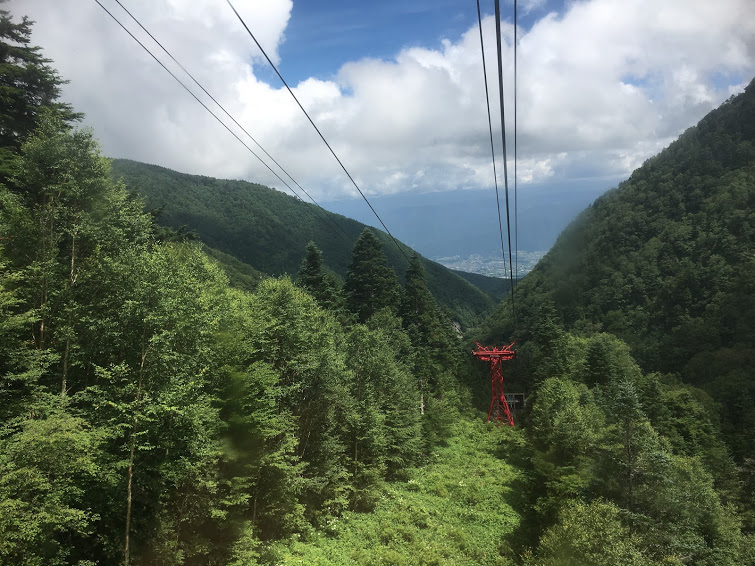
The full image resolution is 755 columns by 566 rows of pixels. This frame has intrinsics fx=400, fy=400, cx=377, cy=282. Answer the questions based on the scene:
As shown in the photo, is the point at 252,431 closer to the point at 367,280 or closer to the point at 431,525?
the point at 431,525

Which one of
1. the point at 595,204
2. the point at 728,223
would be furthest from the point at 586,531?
the point at 595,204

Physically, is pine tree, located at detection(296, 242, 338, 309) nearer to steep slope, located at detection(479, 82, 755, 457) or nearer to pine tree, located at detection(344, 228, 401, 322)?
pine tree, located at detection(344, 228, 401, 322)

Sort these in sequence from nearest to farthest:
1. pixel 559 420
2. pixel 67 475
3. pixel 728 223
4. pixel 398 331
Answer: pixel 67 475
pixel 559 420
pixel 398 331
pixel 728 223

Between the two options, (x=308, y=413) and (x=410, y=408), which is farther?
(x=410, y=408)

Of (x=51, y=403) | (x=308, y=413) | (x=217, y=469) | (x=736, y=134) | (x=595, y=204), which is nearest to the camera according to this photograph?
(x=51, y=403)

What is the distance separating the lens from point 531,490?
3072 cm

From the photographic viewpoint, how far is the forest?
40.3 feet

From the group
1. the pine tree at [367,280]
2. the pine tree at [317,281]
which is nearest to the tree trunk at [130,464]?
the pine tree at [317,281]

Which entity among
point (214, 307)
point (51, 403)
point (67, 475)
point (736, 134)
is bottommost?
point (67, 475)

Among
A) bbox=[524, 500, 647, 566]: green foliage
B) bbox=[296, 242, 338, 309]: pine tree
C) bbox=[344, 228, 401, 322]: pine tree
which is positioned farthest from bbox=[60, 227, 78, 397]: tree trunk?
bbox=[344, 228, 401, 322]: pine tree

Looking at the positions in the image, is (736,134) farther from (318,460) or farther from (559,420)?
(318,460)

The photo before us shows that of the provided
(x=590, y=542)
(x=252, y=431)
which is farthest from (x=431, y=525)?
(x=252, y=431)

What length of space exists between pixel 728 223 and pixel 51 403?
368 ft

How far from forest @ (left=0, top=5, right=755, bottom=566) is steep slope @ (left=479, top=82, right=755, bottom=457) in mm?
29390
